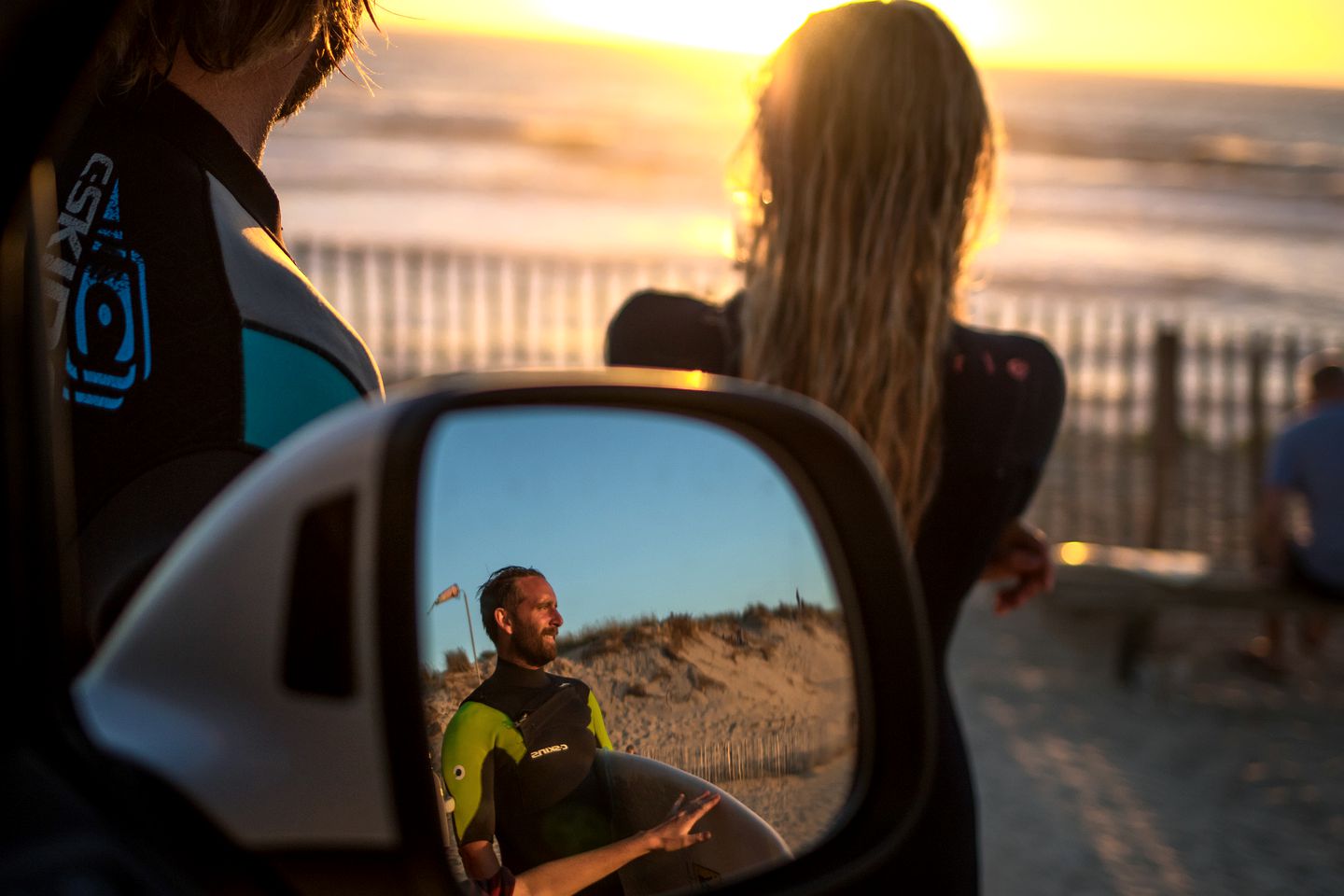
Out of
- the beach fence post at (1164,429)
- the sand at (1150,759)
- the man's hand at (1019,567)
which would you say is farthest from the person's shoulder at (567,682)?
the beach fence post at (1164,429)

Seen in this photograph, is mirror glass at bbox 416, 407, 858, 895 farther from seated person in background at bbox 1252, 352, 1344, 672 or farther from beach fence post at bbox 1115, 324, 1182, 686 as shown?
beach fence post at bbox 1115, 324, 1182, 686

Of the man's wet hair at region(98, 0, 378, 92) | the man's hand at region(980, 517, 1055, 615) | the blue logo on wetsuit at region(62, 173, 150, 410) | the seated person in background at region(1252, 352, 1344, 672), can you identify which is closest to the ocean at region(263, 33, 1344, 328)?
the man's hand at region(980, 517, 1055, 615)

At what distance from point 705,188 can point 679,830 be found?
3236cm

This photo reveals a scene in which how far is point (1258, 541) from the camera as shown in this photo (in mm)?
7352

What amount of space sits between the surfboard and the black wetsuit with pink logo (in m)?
1.30

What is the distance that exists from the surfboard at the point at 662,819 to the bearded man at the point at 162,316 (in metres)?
0.45

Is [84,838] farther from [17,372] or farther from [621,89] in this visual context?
[621,89]

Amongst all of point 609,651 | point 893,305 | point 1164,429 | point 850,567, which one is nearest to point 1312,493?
point 1164,429

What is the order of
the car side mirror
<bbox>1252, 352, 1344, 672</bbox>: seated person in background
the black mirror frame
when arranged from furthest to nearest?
<bbox>1252, 352, 1344, 672</bbox>: seated person in background → the black mirror frame → the car side mirror

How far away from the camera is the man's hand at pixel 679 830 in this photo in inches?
38.8

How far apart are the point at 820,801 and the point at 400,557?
500 millimetres

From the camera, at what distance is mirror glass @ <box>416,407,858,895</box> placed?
0.92 metres

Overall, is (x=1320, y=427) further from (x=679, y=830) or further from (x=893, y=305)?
(x=679, y=830)

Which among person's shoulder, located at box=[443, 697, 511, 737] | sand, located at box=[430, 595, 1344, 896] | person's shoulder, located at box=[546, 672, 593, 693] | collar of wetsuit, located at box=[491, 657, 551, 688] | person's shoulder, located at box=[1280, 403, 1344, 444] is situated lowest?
sand, located at box=[430, 595, 1344, 896]
